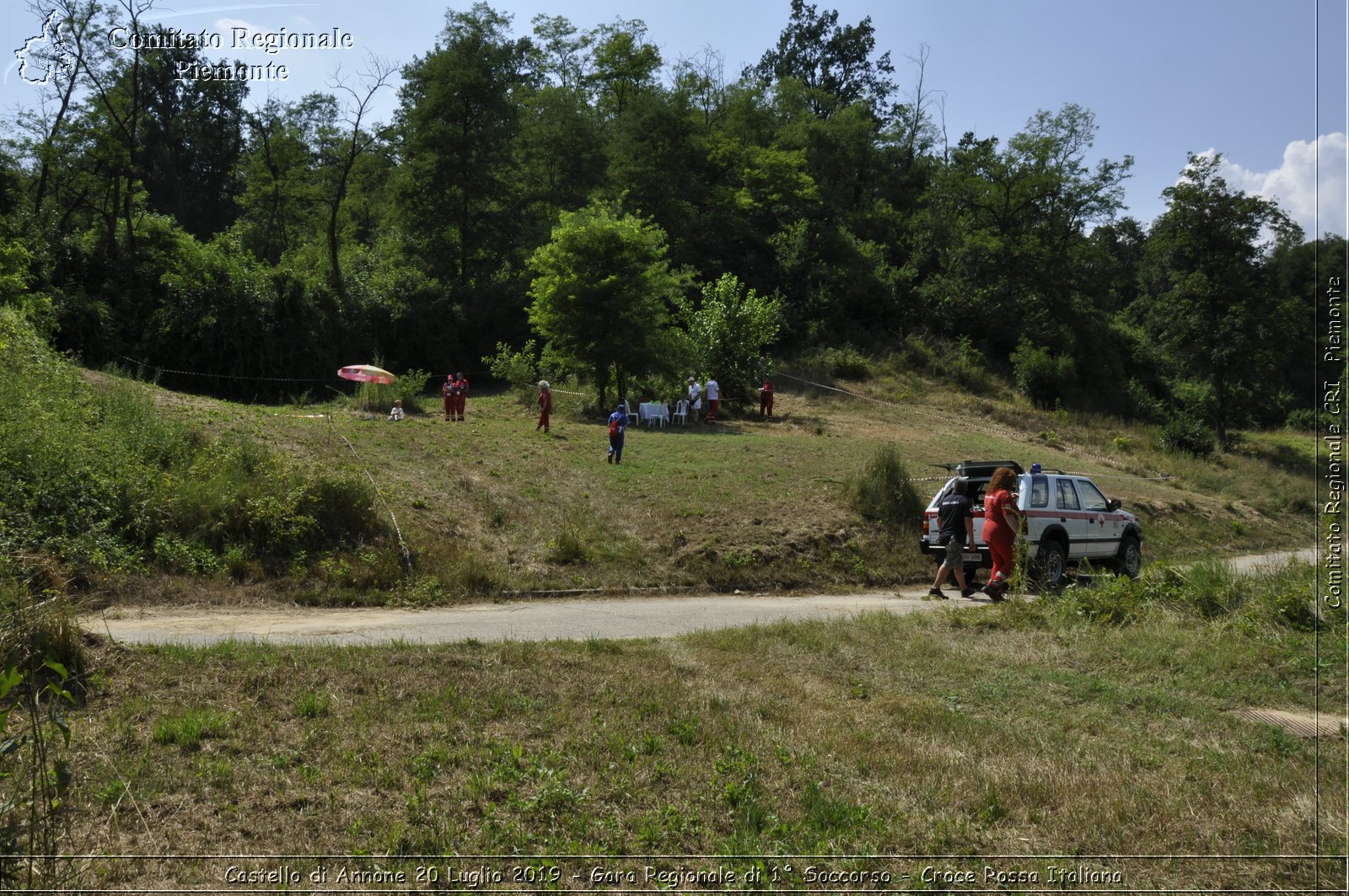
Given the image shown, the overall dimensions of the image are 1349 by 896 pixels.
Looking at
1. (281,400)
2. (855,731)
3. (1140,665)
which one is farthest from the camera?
(281,400)

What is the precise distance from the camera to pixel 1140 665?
825 centimetres

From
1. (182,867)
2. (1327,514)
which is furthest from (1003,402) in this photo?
(182,867)

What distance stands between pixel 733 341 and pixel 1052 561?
73.7 ft

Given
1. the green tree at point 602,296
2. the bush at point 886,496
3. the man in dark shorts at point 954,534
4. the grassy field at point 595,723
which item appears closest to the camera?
the grassy field at point 595,723

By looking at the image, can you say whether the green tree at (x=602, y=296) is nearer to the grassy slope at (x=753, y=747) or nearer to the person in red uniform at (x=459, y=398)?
the person in red uniform at (x=459, y=398)

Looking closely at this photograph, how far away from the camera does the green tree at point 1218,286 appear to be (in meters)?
45.7

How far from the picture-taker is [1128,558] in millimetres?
17375

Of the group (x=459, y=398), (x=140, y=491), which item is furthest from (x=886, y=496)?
(x=459, y=398)

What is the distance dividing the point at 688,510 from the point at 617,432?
4455 millimetres

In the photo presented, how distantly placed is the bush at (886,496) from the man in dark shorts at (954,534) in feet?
14.3

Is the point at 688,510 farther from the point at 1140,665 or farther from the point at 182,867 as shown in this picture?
the point at 182,867

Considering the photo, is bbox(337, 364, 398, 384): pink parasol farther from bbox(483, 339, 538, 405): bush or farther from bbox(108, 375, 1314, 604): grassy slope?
bbox(483, 339, 538, 405): bush

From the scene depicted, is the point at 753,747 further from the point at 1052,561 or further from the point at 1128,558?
the point at 1128,558

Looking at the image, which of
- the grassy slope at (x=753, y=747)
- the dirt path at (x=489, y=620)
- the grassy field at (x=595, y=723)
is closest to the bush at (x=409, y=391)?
the grassy field at (x=595, y=723)
